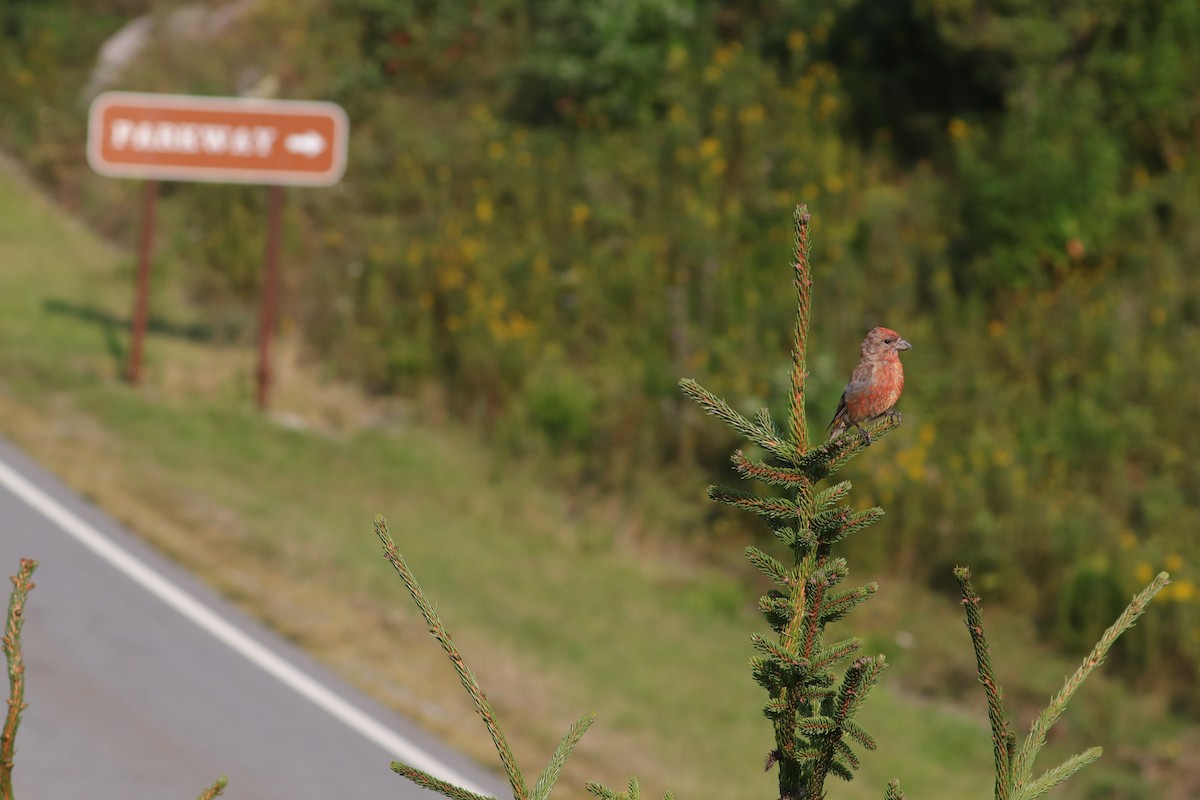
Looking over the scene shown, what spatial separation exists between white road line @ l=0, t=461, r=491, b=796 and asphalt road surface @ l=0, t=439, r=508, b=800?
0.01 m

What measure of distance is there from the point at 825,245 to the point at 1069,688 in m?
12.6

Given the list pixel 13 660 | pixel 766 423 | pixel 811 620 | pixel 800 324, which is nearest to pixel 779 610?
pixel 811 620

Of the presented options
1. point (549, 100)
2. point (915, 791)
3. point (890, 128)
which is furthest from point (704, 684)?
point (549, 100)

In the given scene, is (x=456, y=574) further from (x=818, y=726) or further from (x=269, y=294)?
(x=818, y=726)

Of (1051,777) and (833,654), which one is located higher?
(833,654)

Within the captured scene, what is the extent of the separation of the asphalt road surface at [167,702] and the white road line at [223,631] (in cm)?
1

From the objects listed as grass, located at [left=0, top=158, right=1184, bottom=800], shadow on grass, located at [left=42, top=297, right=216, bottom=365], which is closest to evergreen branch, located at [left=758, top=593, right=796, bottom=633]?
grass, located at [left=0, top=158, right=1184, bottom=800]

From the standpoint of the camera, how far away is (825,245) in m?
14.5

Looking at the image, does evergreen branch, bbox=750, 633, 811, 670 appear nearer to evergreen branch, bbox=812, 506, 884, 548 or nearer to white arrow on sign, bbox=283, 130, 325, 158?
evergreen branch, bbox=812, 506, 884, 548

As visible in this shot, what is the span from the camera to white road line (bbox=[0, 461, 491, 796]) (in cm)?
807

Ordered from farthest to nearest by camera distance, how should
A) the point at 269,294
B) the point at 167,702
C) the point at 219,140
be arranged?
1. the point at 269,294
2. the point at 219,140
3. the point at 167,702


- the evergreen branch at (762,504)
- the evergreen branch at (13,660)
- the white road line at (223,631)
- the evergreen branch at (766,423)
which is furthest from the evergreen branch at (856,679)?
the white road line at (223,631)

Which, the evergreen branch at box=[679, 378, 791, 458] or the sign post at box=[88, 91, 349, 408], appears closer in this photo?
the evergreen branch at box=[679, 378, 791, 458]

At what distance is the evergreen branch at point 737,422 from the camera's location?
78.5 inches
